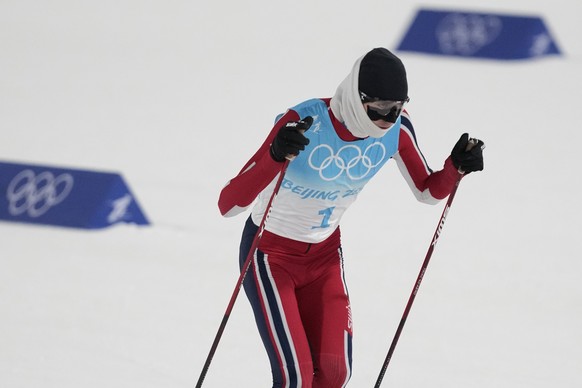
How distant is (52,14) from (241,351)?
7741 millimetres

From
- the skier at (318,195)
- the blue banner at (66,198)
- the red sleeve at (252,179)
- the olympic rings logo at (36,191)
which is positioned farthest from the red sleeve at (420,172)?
the olympic rings logo at (36,191)

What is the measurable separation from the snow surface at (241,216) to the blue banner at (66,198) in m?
0.12

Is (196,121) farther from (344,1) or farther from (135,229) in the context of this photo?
(344,1)

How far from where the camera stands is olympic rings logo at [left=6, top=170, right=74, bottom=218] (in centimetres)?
629

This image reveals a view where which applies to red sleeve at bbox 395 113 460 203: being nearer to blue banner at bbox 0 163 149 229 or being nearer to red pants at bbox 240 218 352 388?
red pants at bbox 240 218 352 388

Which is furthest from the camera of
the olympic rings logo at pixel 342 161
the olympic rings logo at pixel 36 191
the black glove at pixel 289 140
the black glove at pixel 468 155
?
the olympic rings logo at pixel 36 191

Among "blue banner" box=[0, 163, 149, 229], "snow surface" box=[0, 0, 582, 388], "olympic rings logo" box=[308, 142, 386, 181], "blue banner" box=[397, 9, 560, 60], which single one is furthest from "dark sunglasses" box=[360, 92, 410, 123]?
"blue banner" box=[397, 9, 560, 60]

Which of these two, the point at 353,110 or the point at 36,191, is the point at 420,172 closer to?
the point at 353,110

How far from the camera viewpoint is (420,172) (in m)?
3.43

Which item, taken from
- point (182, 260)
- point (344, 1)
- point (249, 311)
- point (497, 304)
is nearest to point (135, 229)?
point (182, 260)

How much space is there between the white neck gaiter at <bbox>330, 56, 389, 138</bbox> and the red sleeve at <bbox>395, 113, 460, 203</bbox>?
23 centimetres

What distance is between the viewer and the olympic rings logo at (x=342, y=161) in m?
3.17

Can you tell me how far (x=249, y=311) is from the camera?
510 cm

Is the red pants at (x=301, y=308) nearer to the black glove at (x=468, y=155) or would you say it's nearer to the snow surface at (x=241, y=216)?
the black glove at (x=468, y=155)
